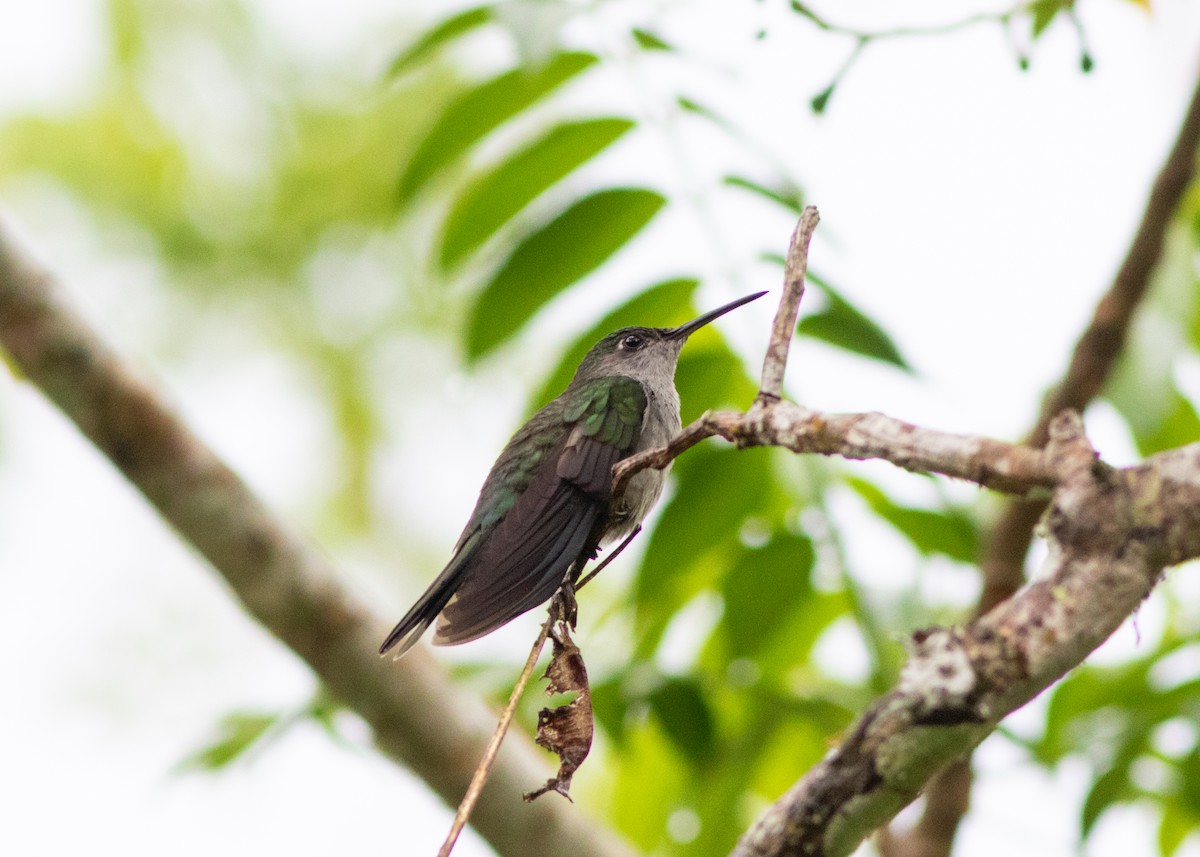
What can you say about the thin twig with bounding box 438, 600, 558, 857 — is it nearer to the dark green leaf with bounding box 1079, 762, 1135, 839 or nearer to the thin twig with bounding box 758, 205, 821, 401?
the thin twig with bounding box 758, 205, 821, 401

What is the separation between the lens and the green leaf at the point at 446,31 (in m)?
4.19

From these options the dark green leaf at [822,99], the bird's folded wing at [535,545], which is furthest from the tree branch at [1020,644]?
the dark green leaf at [822,99]

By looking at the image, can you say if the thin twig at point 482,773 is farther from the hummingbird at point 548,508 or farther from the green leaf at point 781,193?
the green leaf at point 781,193

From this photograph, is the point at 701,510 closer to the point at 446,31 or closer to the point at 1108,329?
the point at 1108,329

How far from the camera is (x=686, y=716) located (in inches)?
168

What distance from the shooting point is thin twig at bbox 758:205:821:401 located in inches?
81.2

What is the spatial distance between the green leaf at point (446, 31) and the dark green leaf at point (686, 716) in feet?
7.90

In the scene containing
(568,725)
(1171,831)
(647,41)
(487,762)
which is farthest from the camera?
(1171,831)

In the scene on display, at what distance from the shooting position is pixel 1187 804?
13.6 feet

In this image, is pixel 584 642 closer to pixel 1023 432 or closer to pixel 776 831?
pixel 1023 432

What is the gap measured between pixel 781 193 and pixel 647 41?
2.83ft

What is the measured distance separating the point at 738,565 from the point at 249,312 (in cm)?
1183

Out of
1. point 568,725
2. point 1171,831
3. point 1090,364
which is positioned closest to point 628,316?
point 1090,364

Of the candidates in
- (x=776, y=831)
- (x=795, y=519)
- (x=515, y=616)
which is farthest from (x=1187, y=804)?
(x=776, y=831)
